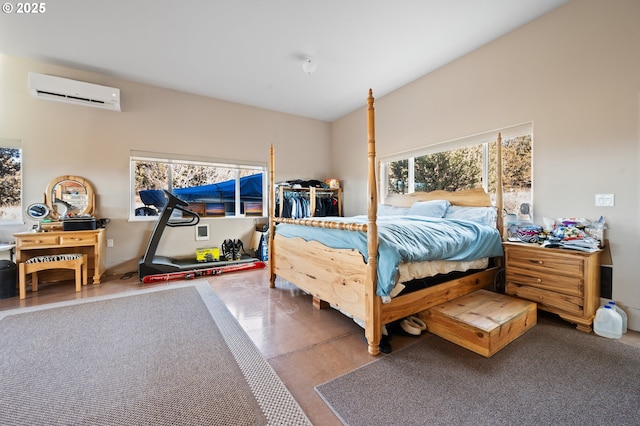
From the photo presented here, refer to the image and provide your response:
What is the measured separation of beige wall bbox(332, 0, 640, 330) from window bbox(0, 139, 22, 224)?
5.83 m

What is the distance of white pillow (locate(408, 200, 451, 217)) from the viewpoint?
337 centimetres

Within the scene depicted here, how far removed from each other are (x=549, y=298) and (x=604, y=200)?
101cm

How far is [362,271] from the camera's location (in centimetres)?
190

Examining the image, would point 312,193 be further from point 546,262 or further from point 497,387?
point 497,387

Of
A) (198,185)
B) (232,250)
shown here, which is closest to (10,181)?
(198,185)

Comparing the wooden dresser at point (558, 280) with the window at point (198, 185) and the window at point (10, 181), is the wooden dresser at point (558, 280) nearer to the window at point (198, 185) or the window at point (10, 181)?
the window at point (198, 185)

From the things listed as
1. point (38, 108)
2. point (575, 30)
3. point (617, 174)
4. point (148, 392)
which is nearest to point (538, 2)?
point (575, 30)

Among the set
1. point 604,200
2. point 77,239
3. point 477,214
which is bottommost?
point 77,239

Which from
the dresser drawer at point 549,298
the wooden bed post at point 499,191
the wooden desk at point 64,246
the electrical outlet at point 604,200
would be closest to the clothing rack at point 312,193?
the wooden desk at point 64,246

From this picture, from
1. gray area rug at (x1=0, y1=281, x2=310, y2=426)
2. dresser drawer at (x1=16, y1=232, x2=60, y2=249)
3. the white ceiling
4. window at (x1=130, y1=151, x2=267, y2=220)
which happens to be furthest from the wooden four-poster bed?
dresser drawer at (x1=16, y1=232, x2=60, y2=249)

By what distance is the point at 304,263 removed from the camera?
2629mm

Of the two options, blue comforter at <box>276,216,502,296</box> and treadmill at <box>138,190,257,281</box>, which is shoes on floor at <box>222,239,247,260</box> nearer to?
treadmill at <box>138,190,257,281</box>

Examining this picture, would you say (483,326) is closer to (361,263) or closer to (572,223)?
(361,263)

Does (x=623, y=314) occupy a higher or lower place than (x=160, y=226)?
lower
